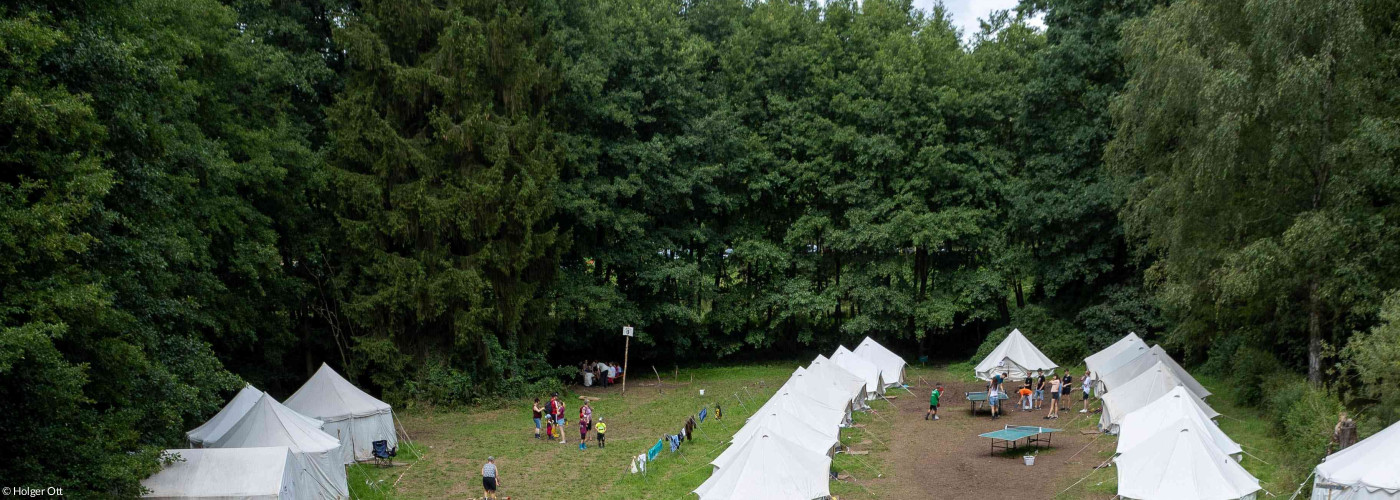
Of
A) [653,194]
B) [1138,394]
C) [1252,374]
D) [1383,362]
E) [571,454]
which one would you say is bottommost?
[571,454]

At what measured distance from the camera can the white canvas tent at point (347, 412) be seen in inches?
738

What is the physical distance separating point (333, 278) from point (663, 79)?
12171 mm

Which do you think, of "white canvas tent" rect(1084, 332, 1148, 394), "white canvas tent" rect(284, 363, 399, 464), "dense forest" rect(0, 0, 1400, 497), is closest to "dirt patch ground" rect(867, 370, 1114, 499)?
"white canvas tent" rect(1084, 332, 1148, 394)

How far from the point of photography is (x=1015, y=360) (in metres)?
28.1

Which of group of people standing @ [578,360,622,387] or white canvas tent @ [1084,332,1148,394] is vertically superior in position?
white canvas tent @ [1084,332,1148,394]

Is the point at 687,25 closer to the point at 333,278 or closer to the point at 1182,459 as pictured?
the point at 333,278

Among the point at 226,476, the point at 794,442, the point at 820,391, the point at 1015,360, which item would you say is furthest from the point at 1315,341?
the point at 226,476

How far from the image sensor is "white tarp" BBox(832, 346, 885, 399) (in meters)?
26.2

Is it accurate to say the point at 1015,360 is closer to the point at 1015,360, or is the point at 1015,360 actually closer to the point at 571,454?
the point at 1015,360

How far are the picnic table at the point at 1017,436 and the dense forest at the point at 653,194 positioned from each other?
162 inches

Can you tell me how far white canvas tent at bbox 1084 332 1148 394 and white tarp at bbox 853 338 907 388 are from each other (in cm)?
570

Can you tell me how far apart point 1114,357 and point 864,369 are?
7030 millimetres

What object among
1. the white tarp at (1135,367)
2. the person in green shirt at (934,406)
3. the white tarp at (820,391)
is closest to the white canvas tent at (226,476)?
the white tarp at (820,391)

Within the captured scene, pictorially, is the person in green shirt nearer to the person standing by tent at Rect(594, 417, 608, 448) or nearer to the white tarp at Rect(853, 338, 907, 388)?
the white tarp at Rect(853, 338, 907, 388)
